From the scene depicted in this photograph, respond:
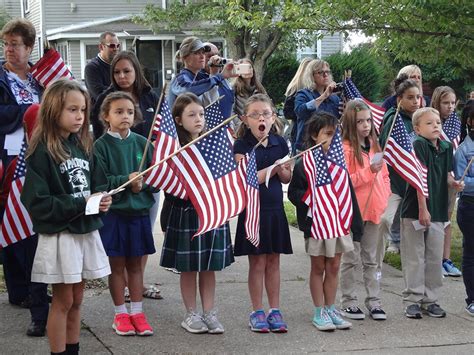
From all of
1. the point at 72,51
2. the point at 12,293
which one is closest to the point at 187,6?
the point at 72,51

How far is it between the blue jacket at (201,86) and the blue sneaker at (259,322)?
1867 millimetres

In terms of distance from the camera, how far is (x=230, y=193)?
5.36 m

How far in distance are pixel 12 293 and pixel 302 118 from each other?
10.1 ft

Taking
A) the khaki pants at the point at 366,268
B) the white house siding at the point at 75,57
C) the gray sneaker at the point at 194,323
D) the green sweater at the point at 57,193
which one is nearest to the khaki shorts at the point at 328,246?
the khaki pants at the point at 366,268

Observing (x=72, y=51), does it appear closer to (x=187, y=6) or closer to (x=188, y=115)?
(x=187, y=6)

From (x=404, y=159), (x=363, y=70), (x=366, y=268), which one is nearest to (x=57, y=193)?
(x=366, y=268)

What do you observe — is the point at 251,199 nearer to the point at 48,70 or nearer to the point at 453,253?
the point at 48,70

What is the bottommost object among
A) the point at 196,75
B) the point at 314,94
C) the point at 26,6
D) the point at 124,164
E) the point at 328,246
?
the point at 328,246

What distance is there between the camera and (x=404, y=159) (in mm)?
6199

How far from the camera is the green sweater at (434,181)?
624 centimetres

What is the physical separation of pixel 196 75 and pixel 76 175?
8.03 ft

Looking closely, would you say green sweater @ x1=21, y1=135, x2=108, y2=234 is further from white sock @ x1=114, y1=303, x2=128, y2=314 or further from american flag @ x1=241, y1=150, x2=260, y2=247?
american flag @ x1=241, y1=150, x2=260, y2=247

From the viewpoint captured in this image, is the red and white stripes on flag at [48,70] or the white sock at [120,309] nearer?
the white sock at [120,309]

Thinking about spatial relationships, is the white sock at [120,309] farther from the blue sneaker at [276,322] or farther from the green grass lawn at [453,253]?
the green grass lawn at [453,253]
